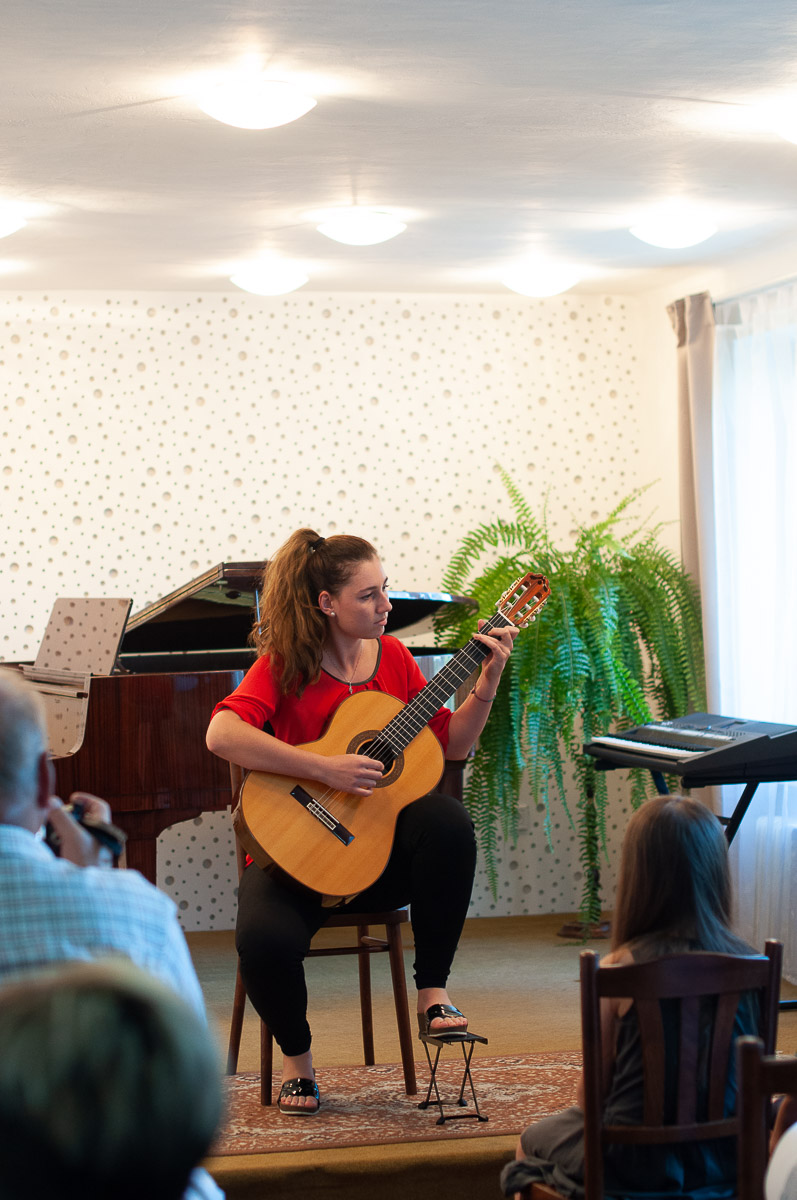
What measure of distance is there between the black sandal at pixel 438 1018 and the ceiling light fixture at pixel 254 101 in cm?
206

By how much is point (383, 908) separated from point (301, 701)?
50 cm

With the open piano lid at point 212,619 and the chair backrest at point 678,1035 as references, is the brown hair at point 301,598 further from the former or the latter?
the chair backrest at point 678,1035

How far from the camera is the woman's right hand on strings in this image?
2730 millimetres

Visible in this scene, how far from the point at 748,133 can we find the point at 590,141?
1.37ft

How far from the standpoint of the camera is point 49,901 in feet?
3.91

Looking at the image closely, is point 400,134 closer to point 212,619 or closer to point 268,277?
point 268,277

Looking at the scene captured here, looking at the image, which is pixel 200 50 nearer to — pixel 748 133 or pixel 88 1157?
pixel 748 133

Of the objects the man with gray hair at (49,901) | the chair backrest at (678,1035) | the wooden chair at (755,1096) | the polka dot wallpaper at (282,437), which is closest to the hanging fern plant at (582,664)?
the polka dot wallpaper at (282,437)

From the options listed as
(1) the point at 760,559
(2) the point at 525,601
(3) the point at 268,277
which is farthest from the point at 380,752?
(3) the point at 268,277

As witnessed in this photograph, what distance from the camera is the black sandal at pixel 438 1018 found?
264 centimetres

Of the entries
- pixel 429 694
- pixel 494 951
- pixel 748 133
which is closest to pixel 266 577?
pixel 429 694

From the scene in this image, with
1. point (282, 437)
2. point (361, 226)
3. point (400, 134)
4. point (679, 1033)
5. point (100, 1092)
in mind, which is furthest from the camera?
point (282, 437)

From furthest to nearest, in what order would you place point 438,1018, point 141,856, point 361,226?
point 361,226 → point 141,856 → point 438,1018

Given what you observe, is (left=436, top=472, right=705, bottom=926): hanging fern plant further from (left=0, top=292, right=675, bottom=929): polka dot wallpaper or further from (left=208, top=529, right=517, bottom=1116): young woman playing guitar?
(left=208, top=529, right=517, bottom=1116): young woman playing guitar
